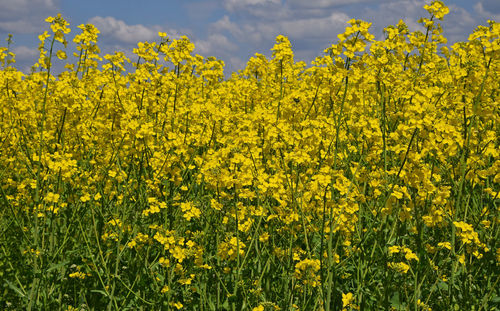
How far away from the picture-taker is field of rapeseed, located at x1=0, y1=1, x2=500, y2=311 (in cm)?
342

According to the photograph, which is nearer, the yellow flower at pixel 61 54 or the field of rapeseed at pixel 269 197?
the field of rapeseed at pixel 269 197

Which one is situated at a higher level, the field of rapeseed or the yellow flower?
the yellow flower

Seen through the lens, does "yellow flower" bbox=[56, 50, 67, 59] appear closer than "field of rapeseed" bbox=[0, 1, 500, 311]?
No

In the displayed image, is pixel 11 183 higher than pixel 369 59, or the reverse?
pixel 369 59

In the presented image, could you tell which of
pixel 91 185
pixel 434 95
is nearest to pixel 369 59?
pixel 434 95

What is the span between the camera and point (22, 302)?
409 centimetres

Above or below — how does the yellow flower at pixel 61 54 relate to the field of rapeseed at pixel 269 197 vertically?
above

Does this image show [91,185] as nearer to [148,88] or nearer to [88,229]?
[88,229]

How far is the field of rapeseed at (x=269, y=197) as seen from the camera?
342cm

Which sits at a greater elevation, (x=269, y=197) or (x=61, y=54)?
(x=61, y=54)

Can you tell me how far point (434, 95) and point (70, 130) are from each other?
333 centimetres

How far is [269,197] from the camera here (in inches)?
160

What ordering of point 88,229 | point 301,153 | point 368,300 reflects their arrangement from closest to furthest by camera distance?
point 301,153, point 368,300, point 88,229

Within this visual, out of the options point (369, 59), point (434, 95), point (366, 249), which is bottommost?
point (366, 249)
